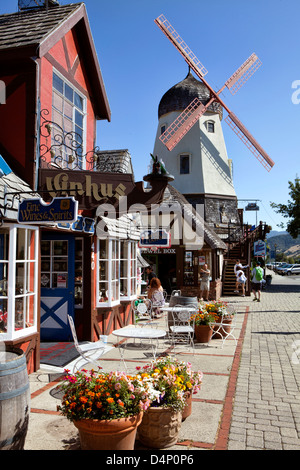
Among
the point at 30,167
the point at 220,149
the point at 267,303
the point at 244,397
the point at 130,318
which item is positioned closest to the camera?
the point at 244,397

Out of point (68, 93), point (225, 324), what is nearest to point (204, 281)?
point (225, 324)

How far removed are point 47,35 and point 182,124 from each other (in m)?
19.5

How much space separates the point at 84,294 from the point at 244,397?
14.8 feet

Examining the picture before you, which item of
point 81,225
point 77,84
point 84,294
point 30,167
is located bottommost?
point 84,294

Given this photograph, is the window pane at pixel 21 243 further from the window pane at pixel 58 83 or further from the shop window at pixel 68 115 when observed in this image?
the window pane at pixel 58 83

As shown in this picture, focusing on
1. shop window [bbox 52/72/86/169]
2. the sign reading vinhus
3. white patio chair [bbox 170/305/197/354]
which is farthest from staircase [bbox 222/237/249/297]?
the sign reading vinhus

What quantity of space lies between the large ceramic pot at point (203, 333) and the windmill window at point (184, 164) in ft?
62.4

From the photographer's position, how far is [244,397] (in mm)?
5711

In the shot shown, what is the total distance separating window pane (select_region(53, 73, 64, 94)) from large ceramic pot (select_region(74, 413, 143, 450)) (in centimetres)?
662

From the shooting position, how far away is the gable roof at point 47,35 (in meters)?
6.92

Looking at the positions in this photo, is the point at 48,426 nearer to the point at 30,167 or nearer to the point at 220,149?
the point at 30,167

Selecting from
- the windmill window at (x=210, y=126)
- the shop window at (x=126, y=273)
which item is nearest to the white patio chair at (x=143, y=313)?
the shop window at (x=126, y=273)

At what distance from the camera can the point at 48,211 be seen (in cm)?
585
